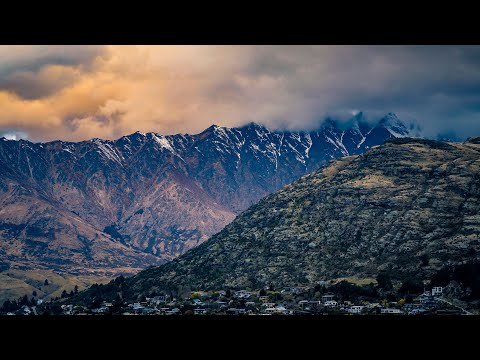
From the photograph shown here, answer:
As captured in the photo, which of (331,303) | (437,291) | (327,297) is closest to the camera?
(437,291)

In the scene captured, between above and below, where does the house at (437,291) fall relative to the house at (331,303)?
above

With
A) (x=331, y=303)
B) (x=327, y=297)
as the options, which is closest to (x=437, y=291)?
(x=331, y=303)

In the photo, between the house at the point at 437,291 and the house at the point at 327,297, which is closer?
the house at the point at 437,291

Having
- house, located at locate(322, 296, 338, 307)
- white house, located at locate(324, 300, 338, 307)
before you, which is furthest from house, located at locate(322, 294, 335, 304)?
white house, located at locate(324, 300, 338, 307)

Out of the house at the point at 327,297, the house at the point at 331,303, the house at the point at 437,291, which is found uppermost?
the house at the point at 437,291

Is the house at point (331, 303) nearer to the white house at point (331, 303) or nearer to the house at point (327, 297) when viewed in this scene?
the white house at point (331, 303)

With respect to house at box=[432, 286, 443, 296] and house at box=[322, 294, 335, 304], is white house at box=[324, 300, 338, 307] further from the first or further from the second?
house at box=[432, 286, 443, 296]

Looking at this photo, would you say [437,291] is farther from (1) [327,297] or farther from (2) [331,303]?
(1) [327,297]

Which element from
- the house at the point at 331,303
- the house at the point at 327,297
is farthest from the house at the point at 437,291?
the house at the point at 327,297
